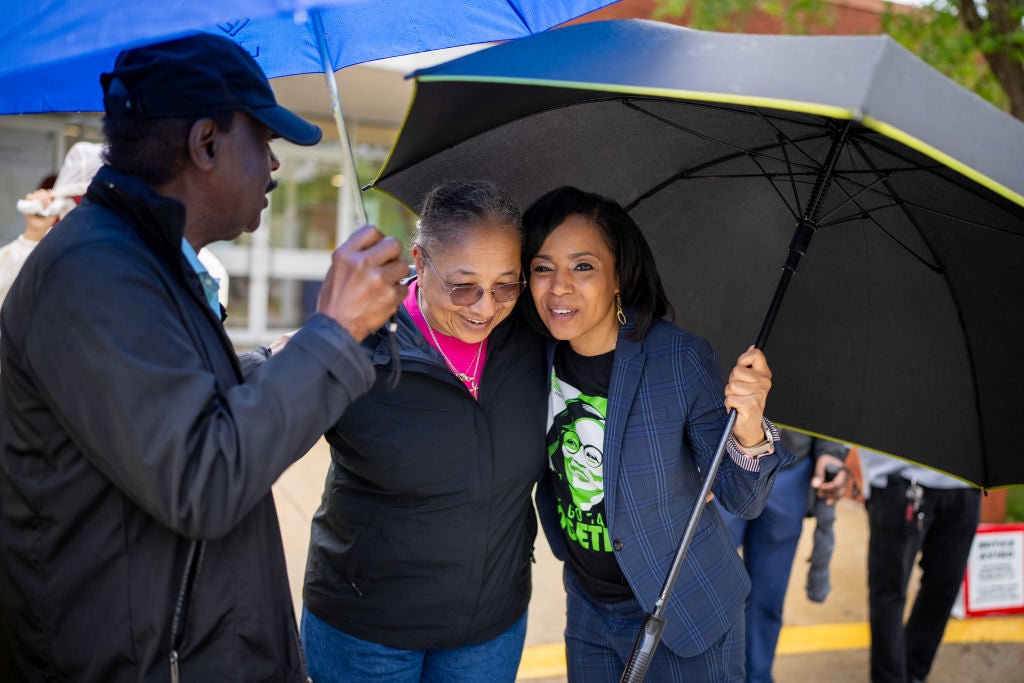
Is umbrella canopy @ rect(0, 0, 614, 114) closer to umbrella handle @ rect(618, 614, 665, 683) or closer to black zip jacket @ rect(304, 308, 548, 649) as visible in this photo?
Answer: black zip jacket @ rect(304, 308, 548, 649)

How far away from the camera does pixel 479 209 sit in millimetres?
2482

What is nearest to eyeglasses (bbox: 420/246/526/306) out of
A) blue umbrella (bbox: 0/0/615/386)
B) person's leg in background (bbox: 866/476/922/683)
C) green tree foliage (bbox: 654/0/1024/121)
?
blue umbrella (bbox: 0/0/615/386)

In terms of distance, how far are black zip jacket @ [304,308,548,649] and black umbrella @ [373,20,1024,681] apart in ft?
1.64

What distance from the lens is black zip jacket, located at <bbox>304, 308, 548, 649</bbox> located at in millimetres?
2363

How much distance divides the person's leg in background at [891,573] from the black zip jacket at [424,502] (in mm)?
2693

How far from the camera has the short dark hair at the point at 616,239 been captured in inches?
102

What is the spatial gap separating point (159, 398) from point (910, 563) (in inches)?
163

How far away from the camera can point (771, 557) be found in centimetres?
440

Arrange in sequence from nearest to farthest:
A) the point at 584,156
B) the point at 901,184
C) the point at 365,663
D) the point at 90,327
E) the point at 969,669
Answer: the point at 90,327
the point at 901,184
the point at 365,663
the point at 584,156
the point at 969,669

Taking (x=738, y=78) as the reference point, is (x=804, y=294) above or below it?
below

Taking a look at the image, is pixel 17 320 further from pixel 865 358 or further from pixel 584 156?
pixel 865 358

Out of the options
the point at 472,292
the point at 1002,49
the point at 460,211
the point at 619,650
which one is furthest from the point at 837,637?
the point at 1002,49

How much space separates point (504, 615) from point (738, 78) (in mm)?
1719

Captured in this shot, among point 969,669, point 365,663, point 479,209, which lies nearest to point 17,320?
point 479,209
